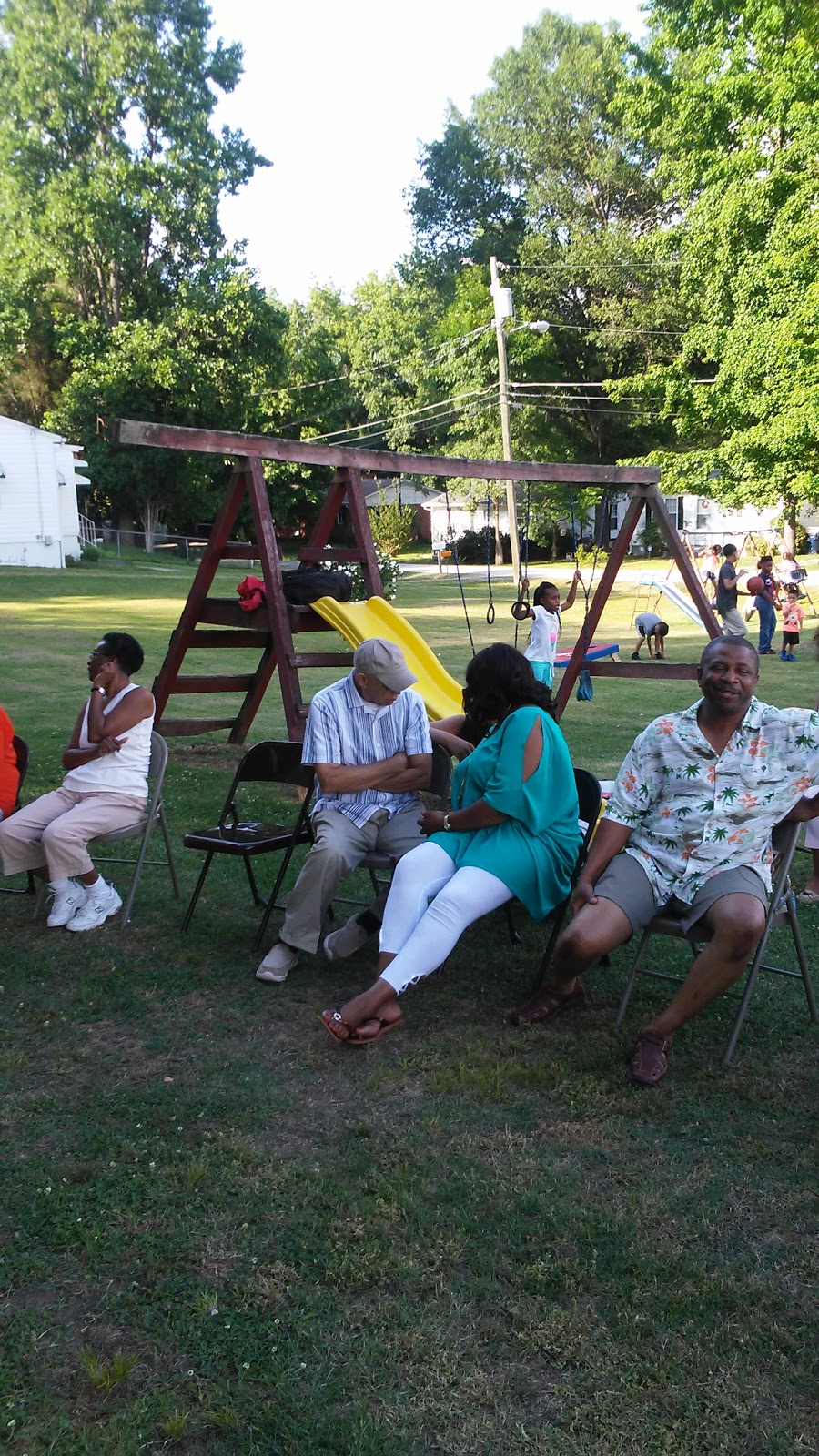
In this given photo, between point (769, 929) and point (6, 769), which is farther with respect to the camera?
point (6, 769)

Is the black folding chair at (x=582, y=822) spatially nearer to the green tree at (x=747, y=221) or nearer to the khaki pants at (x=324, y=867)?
the khaki pants at (x=324, y=867)

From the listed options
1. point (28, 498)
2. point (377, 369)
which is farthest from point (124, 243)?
point (377, 369)

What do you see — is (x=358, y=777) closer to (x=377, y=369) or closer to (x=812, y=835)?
(x=812, y=835)

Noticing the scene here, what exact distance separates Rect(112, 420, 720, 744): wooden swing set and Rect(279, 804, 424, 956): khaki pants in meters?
2.42

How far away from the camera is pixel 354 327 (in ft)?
181

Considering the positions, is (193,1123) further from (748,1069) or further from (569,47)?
(569,47)

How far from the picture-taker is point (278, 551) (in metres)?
7.10

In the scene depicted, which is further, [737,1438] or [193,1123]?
[193,1123]

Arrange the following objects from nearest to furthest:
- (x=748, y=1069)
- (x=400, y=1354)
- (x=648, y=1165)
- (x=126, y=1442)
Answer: (x=126, y=1442) → (x=400, y=1354) → (x=648, y=1165) → (x=748, y=1069)

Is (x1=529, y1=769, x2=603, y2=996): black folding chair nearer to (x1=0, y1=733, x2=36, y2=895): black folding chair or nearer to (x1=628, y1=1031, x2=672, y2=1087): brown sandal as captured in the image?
(x1=628, y1=1031, x2=672, y2=1087): brown sandal

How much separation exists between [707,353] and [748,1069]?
94.4 ft

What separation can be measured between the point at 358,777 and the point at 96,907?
1406 millimetres

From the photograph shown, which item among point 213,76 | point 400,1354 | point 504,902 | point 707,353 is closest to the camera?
point 400,1354

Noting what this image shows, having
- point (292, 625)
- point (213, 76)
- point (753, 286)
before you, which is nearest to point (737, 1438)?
point (292, 625)
